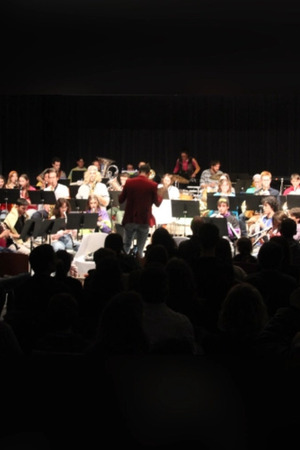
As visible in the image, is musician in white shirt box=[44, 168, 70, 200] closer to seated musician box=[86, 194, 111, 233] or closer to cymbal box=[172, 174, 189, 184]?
seated musician box=[86, 194, 111, 233]

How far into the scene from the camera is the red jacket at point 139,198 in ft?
36.1

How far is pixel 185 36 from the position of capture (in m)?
9.84

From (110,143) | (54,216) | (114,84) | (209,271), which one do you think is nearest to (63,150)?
(110,143)

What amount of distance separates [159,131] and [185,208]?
10952 millimetres

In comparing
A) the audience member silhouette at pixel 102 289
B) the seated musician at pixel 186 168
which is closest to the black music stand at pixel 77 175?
the seated musician at pixel 186 168

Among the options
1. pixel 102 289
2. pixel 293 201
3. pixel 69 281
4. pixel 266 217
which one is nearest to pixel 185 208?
pixel 266 217

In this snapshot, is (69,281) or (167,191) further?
(167,191)

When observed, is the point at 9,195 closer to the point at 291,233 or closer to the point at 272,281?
the point at 291,233

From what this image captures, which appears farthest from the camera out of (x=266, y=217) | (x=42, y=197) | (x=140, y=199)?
(x=42, y=197)

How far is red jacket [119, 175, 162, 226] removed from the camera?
434 inches

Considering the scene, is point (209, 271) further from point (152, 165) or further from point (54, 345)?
point (152, 165)

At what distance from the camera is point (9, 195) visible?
1284cm

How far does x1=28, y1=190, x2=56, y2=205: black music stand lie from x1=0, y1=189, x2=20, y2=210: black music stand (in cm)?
26

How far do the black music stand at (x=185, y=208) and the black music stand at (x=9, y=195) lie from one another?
256cm
